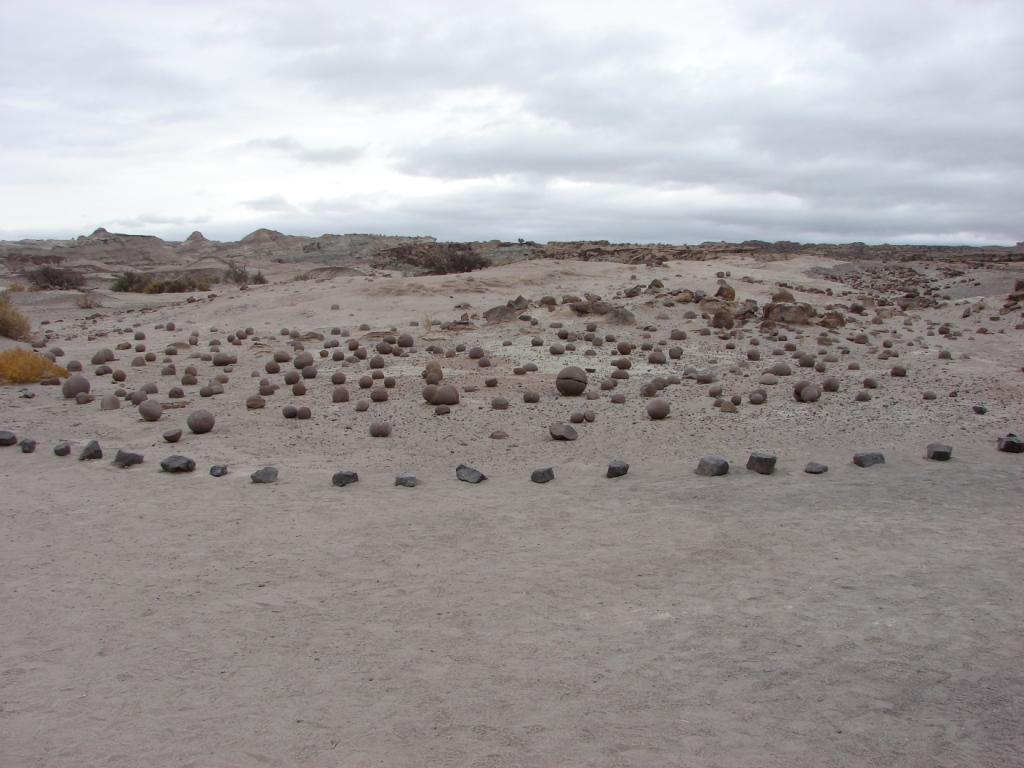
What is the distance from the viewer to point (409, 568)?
4.82 m

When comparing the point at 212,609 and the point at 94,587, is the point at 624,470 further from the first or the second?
the point at 94,587

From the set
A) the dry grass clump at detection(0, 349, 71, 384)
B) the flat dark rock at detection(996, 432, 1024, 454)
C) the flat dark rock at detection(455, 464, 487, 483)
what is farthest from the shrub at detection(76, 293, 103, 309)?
the flat dark rock at detection(996, 432, 1024, 454)

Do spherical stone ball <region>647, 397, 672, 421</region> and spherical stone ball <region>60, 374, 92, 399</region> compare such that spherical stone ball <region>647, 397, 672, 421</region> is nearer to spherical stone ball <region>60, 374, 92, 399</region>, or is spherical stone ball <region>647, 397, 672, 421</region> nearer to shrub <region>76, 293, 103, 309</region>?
spherical stone ball <region>60, 374, 92, 399</region>

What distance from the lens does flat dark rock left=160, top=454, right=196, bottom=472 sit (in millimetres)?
6777

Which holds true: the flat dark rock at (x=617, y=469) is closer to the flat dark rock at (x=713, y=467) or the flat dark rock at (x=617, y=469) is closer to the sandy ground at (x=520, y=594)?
the sandy ground at (x=520, y=594)

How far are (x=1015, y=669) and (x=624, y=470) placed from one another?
3449mm

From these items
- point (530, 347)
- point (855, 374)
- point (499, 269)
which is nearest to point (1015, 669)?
point (855, 374)

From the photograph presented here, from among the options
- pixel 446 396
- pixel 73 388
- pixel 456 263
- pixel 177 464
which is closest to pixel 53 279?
pixel 456 263

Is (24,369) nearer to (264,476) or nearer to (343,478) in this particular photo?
(264,476)

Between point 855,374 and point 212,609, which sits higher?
point 855,374

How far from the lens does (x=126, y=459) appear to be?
698 cm

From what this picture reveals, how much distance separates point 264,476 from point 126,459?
1389 mm

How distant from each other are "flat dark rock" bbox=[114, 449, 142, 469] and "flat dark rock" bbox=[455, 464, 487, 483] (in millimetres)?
2838

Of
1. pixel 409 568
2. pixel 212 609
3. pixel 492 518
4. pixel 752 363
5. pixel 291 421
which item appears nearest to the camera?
pixel 212 609
